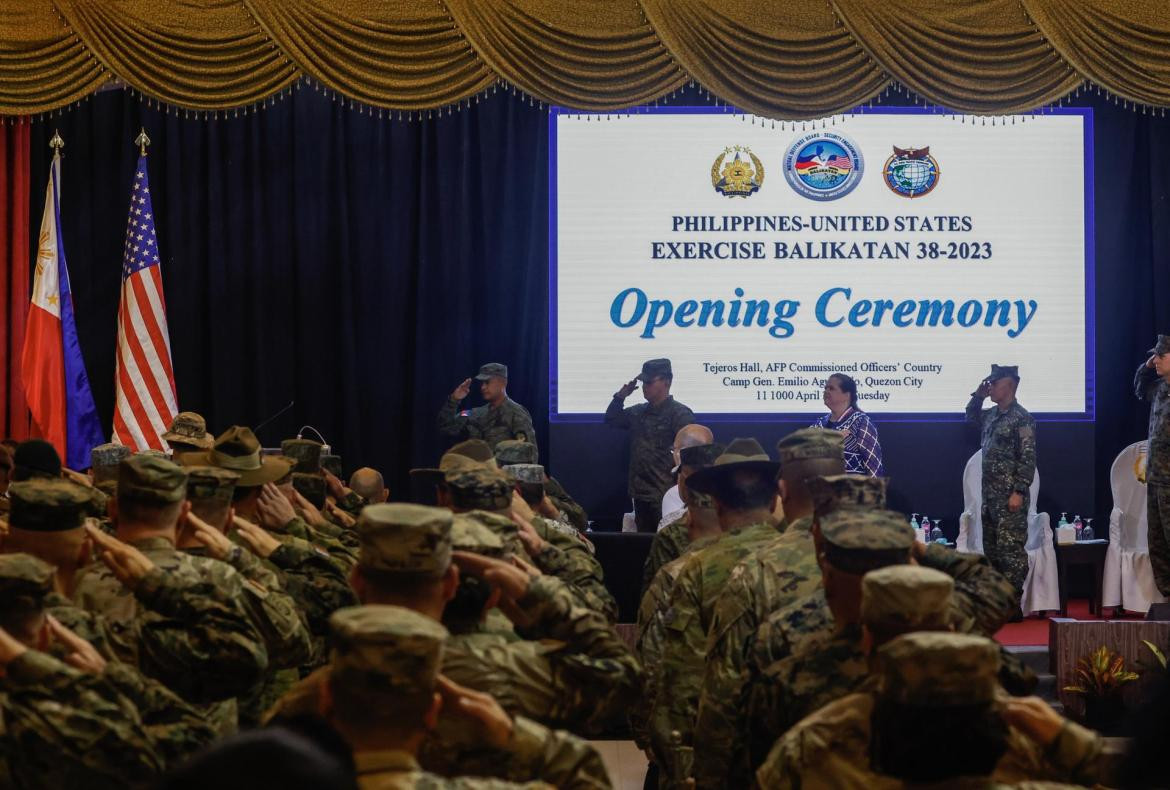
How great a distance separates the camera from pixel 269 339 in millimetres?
10312

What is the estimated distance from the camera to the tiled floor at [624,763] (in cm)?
607

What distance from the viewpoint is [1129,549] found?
8.85 metres

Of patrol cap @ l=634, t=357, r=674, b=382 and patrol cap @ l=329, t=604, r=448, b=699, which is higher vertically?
patrol cap @ l=634, t=357, r=674, b=382

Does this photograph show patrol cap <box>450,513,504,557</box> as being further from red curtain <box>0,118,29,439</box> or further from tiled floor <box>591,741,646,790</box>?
red curtain <box>0,118,29,439</box>

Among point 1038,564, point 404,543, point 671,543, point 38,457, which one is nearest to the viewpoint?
point 404,543

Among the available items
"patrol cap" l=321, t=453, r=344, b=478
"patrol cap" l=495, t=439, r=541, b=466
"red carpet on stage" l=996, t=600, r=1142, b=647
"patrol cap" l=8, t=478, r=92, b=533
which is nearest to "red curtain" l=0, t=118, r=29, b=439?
"patrol cap" l=321, t=453, r=344, b=478

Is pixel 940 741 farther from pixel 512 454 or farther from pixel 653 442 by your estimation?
pixel 653 442

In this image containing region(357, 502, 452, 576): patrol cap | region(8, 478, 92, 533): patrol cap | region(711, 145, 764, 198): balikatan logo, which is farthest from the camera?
region(711, 145, 764, 198): balikatan logo

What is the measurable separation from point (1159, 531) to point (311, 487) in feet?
15.9

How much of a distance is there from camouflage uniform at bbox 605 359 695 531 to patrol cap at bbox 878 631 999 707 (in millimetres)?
7302

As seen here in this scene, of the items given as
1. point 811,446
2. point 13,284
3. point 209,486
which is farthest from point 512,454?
point 13,284

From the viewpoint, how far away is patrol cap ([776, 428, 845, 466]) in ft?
12.7

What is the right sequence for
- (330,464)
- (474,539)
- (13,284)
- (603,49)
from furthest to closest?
(13,284)
(603,49)
(330,464)
(474,539)

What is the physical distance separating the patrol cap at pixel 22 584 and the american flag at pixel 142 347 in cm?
624
